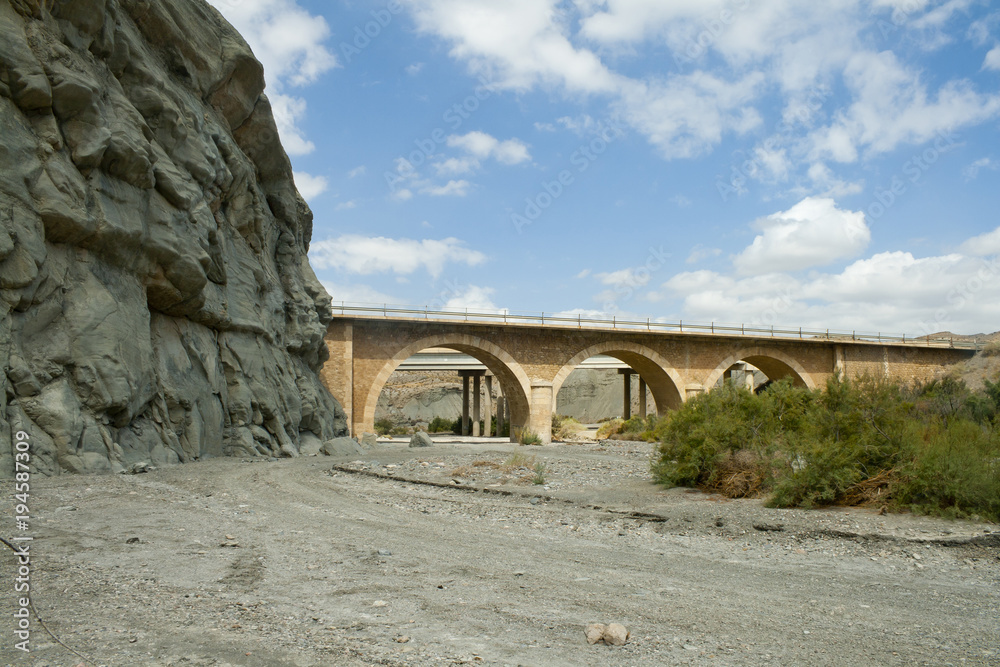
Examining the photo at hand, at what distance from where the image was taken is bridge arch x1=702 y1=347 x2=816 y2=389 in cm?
3200

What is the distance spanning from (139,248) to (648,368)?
999 inches

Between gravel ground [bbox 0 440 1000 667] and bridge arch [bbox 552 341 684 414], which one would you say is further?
bridge arch [bbox 552 341 684 414]

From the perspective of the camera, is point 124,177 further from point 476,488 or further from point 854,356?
point 854,356

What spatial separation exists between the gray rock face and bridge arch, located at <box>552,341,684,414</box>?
1338 cm

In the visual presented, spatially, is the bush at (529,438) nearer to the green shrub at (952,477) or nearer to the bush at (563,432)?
the bush at (563,432)

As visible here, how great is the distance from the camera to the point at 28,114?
9.89m

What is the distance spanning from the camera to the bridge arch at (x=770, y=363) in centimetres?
3200

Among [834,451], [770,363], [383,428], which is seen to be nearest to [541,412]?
[770,363]

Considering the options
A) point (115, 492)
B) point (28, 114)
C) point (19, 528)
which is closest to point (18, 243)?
point (28, 114)

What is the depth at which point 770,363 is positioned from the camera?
3566cm

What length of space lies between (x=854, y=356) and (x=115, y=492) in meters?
37.5

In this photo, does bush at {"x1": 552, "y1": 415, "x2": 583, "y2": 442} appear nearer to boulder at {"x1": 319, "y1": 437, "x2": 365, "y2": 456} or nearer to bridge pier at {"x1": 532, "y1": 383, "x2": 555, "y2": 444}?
bridge pier at {"x1": 532, "y1": 383, "x2": 555, "y2": 444}

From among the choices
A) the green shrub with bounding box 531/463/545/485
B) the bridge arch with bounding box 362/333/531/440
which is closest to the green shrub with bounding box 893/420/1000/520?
the green shrub with bounding box 531/463/545/485

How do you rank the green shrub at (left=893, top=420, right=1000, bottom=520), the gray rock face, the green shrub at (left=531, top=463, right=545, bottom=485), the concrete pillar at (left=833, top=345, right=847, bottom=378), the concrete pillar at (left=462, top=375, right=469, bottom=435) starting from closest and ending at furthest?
the green shrub at (left=893, top=420, right=1000, bottom=520), the gray rock face, the green shrub at (left=531, top=463, right=545, bottom=485), the concrete pillar at (left=833, top=345, right=847, bottom=378), the concrete pillar at (left=462, top=375, right=469, bottom=435)
